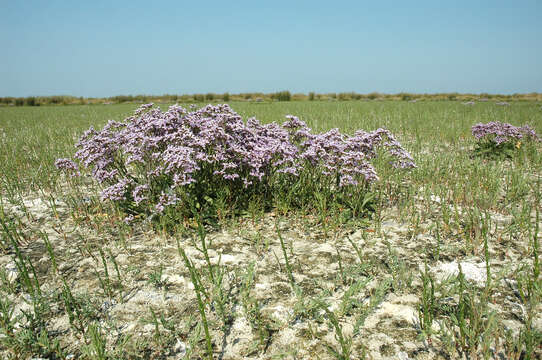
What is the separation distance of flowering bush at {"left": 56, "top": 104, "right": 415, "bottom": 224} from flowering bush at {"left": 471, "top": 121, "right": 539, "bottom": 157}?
13.4 ft

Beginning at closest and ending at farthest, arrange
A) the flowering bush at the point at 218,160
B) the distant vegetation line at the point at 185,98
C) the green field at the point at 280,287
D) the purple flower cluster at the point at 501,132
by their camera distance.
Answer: the green field at the point at 280,287
the flowering bush at the point at 218,160
the purple flower cluster at the point at 501,132
the distant vegetation line at the point at 185,98

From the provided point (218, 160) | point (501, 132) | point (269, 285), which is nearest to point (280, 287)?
point (269, 285)

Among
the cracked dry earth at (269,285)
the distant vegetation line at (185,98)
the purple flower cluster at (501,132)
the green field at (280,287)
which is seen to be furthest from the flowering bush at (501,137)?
the distant vegetation line at (185,98)

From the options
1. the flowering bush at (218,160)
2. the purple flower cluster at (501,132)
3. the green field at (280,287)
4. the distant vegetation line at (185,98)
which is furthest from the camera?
the distant vegetation line at (185,98)

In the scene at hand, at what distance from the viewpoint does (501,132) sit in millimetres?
7277

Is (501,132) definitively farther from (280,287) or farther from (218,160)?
(280,287)

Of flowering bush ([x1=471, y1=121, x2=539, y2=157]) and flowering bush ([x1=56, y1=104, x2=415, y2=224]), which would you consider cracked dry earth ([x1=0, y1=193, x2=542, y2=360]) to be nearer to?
flowering bush ([x1=56, y1=104, x2=415, y2=224])

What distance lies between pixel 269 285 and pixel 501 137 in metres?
7.29

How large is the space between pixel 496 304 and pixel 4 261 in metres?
5.13

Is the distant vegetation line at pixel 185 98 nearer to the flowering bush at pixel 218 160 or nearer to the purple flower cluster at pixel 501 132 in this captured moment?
the purple flower cluster at pixel 501 132

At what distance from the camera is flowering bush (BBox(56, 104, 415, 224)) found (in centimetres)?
421

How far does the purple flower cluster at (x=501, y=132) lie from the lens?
737cm

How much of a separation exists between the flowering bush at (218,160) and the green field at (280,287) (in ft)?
1.30

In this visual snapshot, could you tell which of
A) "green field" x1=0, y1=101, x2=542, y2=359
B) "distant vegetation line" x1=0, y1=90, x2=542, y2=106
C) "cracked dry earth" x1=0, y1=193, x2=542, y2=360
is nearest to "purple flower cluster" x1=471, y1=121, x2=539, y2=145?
"green field" x1=0, y1=101, x2=542, y2=359
